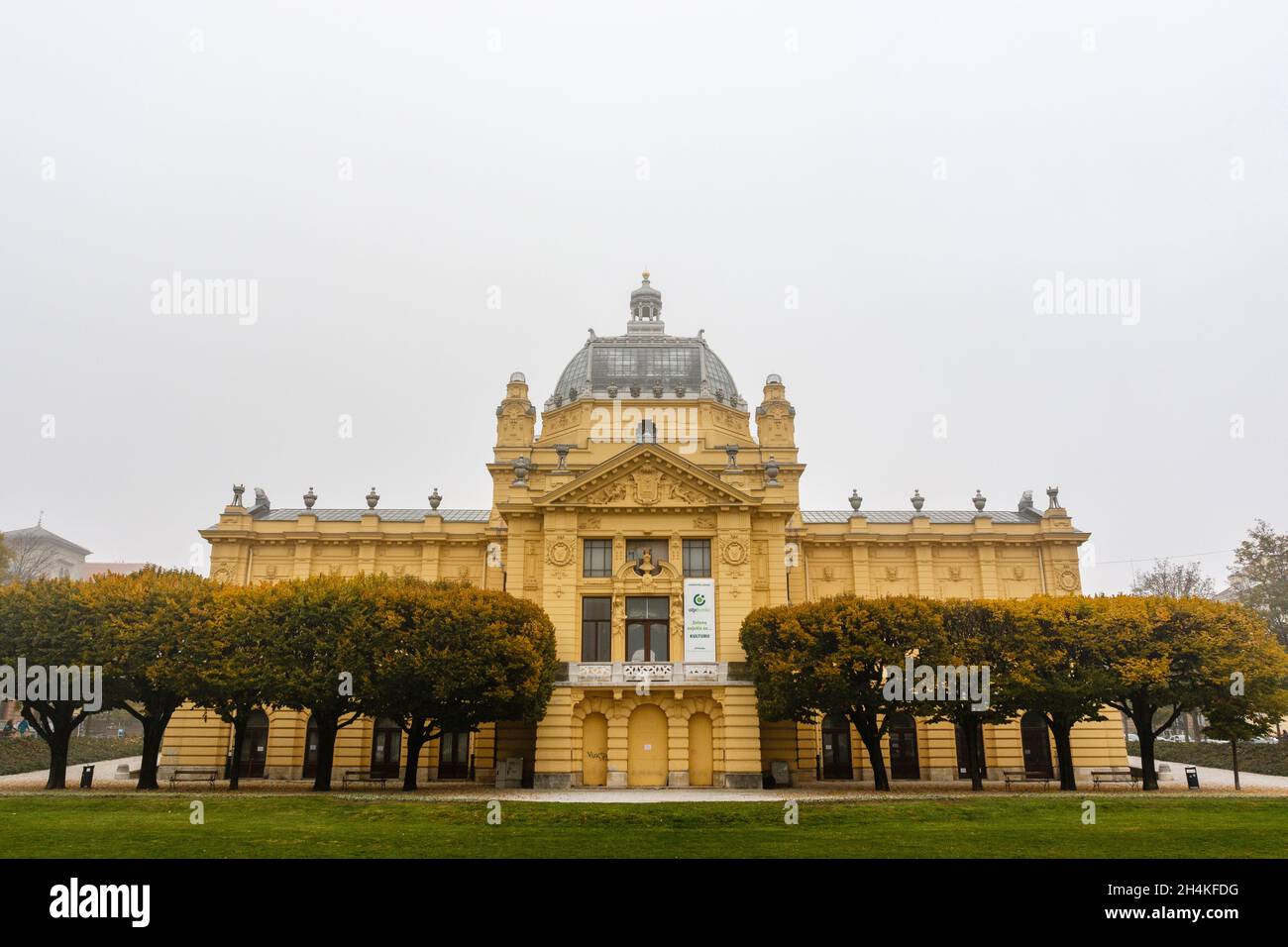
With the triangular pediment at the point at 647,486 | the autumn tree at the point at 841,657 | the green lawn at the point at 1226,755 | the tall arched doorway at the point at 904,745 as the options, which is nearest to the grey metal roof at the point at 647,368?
the triangular pediment at the point at 647,486

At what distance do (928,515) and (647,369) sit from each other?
23552 mm

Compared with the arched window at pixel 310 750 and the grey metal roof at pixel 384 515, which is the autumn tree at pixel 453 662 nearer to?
the arched window at pixel 310 750

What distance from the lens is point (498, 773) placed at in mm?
47531

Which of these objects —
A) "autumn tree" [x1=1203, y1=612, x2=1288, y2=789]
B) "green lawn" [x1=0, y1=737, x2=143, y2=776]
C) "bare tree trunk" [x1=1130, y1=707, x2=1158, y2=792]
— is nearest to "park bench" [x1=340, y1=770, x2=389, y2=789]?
"green lawn" [x1=0, y1=737, x2=143, y2=776]

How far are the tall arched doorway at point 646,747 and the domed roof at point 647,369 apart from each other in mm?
24391

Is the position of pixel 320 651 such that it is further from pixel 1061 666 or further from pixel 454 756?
pixel 1061 666

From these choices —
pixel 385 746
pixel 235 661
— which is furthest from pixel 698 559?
pixel 235 661

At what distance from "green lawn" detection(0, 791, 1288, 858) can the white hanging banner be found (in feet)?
43.8

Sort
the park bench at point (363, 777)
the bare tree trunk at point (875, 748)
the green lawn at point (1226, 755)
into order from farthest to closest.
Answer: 1. the green lawn at point (1226, 755)
2. the park bench at point (363, 777)
3. the bare tree trunk at point (875, 748)

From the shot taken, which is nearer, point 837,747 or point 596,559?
point 596,559

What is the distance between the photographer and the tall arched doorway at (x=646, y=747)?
47344 millimetres

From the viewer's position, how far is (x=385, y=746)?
55.9m

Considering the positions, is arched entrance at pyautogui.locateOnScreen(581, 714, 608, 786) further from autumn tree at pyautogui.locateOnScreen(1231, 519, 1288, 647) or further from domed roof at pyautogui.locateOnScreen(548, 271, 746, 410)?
autumn tree at pyautogui.locateOnScreen(1231, 519, 1288, 647)
